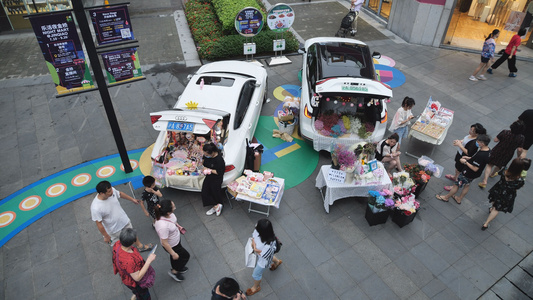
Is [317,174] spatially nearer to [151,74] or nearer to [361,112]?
[361,112]

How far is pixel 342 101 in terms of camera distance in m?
8.27

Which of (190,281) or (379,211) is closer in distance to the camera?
(190,281)

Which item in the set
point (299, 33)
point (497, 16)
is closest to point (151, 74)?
point (299, 33)

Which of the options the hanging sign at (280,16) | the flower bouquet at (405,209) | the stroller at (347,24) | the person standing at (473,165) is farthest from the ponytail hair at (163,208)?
the stroller at (347,24)

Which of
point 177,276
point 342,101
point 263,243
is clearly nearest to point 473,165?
point 342,101

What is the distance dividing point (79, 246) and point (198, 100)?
3969mm

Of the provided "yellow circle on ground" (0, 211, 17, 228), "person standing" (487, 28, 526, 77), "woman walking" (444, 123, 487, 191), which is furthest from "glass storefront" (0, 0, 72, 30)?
"person standing" (487, 28, 526, 77)

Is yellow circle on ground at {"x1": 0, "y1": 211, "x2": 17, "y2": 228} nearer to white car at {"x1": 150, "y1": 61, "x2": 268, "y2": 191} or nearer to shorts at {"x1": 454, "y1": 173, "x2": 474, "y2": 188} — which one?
white car at {"x1": 150, "y1": 61, "x2": 268, "y2": 191}

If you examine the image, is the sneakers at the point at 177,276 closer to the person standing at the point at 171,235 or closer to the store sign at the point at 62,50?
the person standing at the point at 171,235

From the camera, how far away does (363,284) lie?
19.4ft

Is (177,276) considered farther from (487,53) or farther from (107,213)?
(487,53)

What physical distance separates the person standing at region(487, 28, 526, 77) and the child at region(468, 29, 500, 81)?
1.22 feet

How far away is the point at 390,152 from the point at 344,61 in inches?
114

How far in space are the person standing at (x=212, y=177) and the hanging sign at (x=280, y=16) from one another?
277 inches
